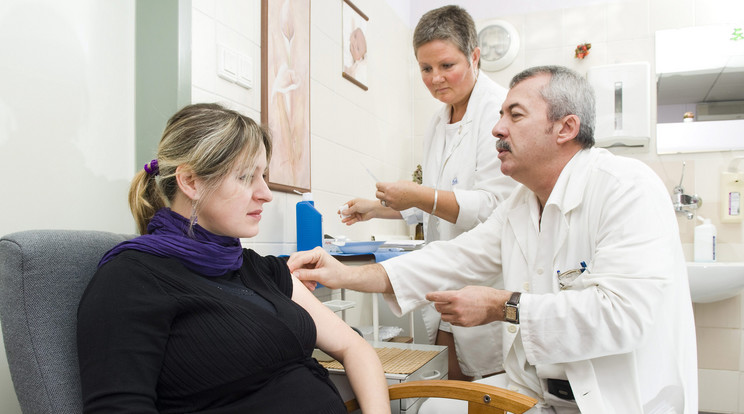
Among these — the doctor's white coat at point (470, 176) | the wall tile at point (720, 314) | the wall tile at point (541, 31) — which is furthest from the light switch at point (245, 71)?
the wall tile at point (720, 314)

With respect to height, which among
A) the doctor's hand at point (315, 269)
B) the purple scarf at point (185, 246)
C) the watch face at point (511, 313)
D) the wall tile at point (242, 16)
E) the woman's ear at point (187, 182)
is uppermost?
the wall tile at point (242, 16)

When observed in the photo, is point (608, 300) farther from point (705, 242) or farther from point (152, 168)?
point (705, 242)

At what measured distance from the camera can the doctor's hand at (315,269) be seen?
163 centimetres

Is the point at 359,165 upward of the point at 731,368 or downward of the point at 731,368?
upward

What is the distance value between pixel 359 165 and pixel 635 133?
1.83 metres

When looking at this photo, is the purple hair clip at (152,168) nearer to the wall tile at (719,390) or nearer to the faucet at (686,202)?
the faucet at (686,202)

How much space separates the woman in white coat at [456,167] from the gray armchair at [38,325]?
131 cm

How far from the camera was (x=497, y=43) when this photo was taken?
157 inches

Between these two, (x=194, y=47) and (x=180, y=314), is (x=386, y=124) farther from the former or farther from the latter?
(x=180, y=314)

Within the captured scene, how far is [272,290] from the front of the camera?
132cm

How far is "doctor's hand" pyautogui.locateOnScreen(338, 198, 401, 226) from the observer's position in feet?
7.51

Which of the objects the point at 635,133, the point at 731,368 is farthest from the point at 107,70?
the point at 731,368

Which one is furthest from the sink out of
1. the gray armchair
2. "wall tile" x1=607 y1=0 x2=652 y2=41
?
the gray armchair

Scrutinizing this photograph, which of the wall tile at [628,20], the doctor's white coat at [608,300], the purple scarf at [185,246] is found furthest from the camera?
the wall tile at [628,20]
